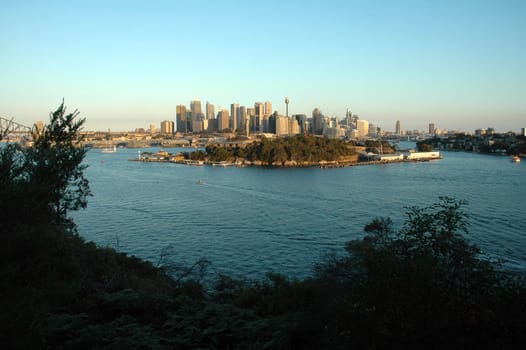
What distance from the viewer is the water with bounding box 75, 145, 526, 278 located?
5855 mm

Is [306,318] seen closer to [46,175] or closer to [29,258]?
[29,258]

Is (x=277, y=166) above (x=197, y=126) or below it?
below

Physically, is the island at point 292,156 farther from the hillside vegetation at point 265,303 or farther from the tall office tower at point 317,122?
the tall office tower at point 317,122

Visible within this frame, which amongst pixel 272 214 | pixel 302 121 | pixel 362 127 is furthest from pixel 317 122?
pixel 272 214

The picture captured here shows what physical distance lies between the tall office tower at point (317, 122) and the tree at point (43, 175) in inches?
1879

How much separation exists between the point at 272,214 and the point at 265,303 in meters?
5.88

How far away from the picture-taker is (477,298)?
1.61 m

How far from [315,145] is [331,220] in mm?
15894

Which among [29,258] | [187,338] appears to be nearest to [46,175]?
[29,258]

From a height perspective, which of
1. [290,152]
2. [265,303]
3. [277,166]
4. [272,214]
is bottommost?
[272,214]

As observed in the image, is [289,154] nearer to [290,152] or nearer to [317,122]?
[290,152]

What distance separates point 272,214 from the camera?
8.67m

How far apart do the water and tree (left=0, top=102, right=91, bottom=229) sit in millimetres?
2192

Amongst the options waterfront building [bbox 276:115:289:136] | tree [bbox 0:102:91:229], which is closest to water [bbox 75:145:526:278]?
tree [bbox 0:102:91:229]
